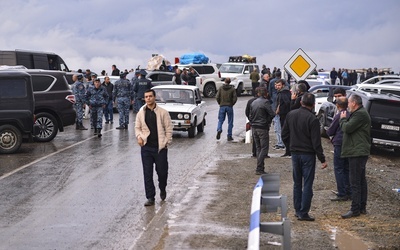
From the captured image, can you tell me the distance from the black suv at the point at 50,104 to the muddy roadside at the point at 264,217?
7319 mm

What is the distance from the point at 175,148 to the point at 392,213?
10027 mm

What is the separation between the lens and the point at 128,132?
26.6 metres

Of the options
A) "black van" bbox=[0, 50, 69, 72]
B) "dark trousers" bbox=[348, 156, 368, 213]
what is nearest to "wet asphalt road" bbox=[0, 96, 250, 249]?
"dark trousers" bbox=[348, 156, 368, 213]

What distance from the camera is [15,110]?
21.5m

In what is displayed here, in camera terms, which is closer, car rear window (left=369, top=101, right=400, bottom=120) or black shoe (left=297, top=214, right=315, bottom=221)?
black shoe (left=297, top=214, right=315, bottom=221)

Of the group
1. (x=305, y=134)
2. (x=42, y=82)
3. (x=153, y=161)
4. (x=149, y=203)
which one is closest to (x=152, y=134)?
(x=153, y=161)

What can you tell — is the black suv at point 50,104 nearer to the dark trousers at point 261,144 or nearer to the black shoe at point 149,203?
the dark trousers at point 261,144

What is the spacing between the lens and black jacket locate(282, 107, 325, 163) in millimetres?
12336

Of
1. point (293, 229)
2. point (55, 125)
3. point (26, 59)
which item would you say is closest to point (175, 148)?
→ point (55, 125)

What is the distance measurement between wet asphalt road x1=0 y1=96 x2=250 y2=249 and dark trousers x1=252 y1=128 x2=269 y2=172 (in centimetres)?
139

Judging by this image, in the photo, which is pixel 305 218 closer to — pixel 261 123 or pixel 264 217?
pixel 264 217

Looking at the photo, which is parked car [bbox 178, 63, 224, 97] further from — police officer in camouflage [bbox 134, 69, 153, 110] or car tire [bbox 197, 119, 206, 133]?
car tire [bbox 197, 119, 206, 133]

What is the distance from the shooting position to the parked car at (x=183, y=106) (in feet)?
83.4

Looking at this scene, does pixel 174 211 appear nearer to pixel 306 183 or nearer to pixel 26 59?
pixel 306 183
